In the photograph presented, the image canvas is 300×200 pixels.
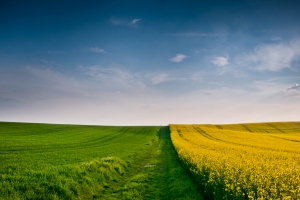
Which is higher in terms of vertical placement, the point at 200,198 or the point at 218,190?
the point at 218,190

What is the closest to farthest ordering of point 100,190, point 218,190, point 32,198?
1. point 218,190
2. point 32,198
3. point 100,190

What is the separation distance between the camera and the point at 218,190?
31.7 feet

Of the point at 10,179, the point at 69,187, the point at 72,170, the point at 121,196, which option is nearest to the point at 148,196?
the point at 121,196

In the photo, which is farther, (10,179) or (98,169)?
(98,169)

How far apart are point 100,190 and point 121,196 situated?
2185mm

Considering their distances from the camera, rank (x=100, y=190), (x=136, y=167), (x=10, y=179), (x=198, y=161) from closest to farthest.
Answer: (x=10, y=179)
(x=100, y=190)
(x=198, y=161)
(x=136, y=167)

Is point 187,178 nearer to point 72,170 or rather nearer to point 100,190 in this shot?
point 100,190

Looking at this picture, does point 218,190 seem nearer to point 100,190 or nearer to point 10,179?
point 100,190

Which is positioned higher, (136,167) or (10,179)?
(10,179)

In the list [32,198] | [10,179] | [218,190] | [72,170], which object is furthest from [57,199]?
[218,190]

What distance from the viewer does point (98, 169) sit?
55.8 feet

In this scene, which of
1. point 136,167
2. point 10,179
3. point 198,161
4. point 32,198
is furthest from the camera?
point 136,167

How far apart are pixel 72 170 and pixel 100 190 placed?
223 cm

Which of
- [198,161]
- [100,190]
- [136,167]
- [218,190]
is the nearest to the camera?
[218,190]
